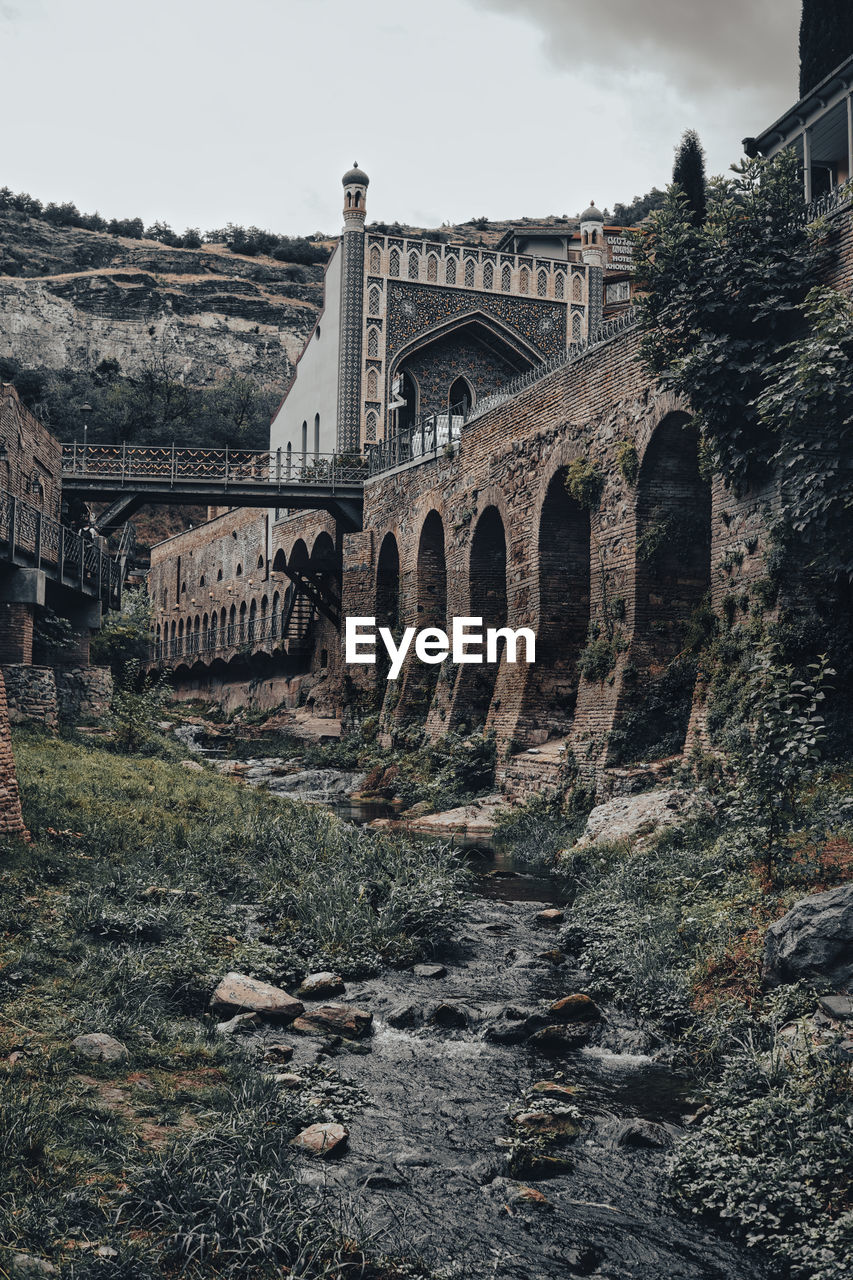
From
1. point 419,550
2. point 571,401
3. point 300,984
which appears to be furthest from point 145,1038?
point 419,550

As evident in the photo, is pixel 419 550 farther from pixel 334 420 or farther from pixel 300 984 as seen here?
pixel 300 984

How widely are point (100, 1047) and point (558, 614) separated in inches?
529

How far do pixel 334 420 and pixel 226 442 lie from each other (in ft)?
76.5

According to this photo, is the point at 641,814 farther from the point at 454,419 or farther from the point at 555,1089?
the point at 454,419

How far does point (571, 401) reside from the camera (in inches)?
675

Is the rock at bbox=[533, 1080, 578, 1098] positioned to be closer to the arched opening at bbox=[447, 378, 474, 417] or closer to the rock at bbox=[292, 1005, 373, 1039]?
the rock at bbox=[292, 1005, 373, 1039]

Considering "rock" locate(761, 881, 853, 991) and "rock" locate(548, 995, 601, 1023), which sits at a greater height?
"rock" locate(761, 881, 853, 991)

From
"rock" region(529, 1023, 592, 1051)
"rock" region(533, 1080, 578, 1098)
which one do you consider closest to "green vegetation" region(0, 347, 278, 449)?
"rock" region(529, 1023, 592, 1051)

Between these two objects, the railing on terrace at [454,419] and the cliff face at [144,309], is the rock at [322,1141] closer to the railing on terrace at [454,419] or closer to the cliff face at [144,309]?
the railing on terrace at [454,419]

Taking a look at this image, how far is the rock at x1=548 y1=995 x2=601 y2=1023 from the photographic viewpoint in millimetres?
6863

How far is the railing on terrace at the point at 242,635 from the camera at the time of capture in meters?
33.8

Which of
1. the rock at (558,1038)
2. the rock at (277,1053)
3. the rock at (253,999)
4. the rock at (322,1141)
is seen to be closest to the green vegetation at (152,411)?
the rock at (253,999)

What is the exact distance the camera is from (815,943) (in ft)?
19.5

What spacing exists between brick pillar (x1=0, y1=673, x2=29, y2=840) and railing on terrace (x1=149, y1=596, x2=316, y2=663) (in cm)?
2422
